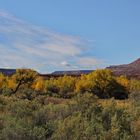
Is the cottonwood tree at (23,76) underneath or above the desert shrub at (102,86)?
above

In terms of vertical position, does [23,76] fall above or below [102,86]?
above

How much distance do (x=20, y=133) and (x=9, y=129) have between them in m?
0.43

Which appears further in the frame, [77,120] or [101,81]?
[101,81]

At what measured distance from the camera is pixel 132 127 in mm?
20625

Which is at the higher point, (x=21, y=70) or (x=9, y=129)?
(x=21, y=70)

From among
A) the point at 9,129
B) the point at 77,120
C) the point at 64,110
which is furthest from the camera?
the point at 64,110

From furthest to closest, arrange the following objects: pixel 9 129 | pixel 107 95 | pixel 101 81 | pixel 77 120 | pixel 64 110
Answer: pixel 101 81 < pixel 107 95 < pixel 64 110 < pixel 77 120 < pixel 9 129

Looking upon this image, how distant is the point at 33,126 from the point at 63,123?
1.58m

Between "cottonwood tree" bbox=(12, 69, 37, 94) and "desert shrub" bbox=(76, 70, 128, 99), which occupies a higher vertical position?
"cottonwood tree" bbox=(12, 69, 37, 94)

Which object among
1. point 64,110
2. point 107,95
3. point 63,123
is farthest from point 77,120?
point 107,95

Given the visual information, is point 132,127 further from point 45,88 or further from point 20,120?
point 45,88

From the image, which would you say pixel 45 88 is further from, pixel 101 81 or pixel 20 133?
pixel 20 133

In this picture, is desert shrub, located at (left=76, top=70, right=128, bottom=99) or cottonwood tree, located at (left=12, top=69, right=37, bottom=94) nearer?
cottonwood tree, located at (left=12, top=69, right=37, bottom=94)

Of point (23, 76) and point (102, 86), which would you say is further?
point (102, 86)
